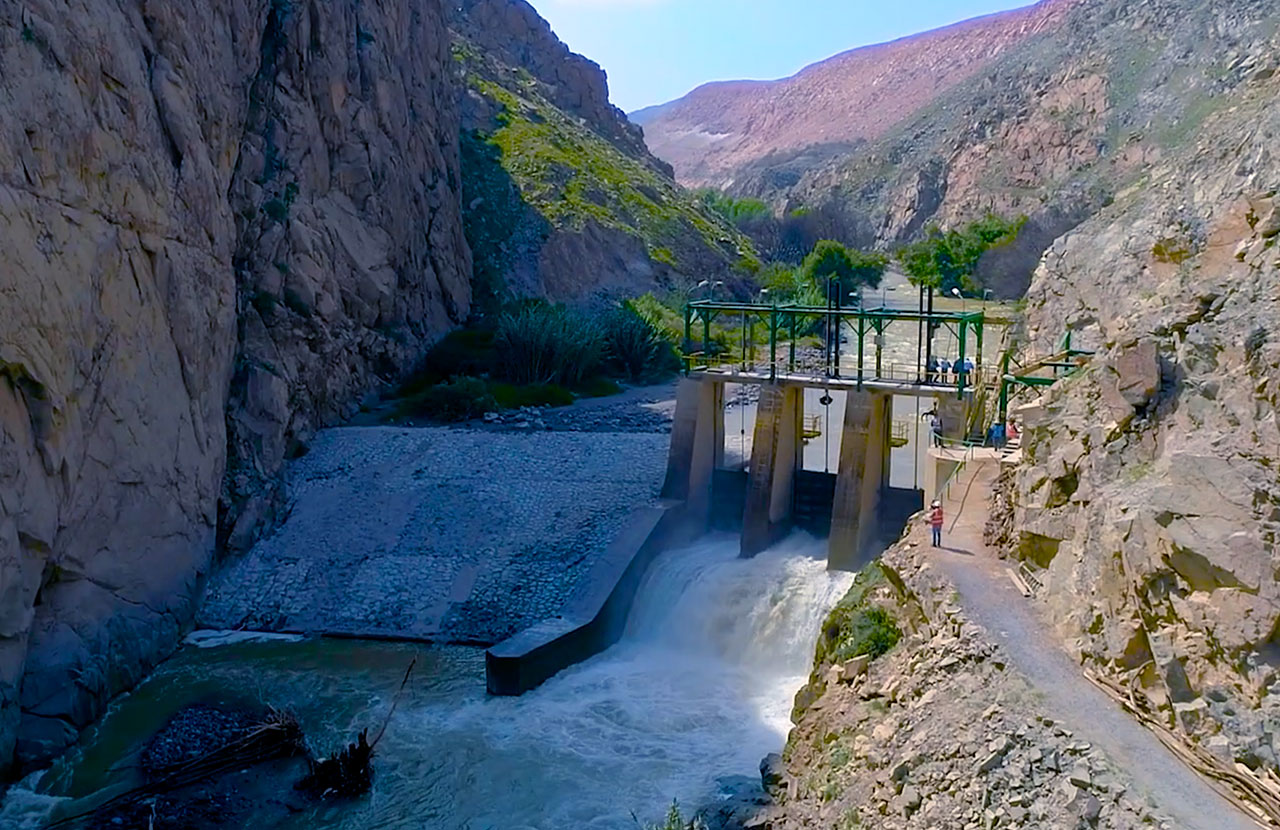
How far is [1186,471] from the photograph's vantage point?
1311 cm

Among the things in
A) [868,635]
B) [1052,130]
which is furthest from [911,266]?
[868,635]

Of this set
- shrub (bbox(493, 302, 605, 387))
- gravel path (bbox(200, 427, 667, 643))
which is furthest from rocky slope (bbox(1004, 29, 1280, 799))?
shrub (bbox(493, 302, 605, 387))

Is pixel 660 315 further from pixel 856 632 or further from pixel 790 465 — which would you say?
pixel 856 632

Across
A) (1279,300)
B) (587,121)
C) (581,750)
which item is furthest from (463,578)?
(587,121)

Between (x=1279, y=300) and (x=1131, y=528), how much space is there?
9.78ft

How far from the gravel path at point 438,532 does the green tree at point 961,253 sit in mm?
37923

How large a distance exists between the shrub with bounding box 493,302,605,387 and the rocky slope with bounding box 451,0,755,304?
301 inches

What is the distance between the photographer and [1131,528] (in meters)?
13.7

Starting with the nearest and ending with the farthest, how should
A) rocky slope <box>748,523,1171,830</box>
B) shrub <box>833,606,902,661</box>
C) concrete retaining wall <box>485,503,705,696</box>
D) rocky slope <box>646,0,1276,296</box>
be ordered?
rocky slope <box>748,523,1171,830</box> < shrub <box>833,606,902,661</box> < concrete retaining wall <box>485,503,705,696</box> < rocky slope <box>646,0,1276,296</box>

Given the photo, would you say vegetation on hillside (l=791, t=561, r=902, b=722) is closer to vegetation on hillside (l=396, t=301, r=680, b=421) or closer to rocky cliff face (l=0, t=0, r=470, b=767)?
rocky cliff face (l=0, t=0, r=470, b=767)

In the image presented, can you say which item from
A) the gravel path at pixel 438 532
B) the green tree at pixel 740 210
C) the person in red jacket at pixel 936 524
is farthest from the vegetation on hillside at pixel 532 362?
the green tree at pixel 740 210

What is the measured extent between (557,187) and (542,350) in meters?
22.1

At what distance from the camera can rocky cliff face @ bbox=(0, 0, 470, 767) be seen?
21.2 meters

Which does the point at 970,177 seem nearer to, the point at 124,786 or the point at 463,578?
the point at 463,578
